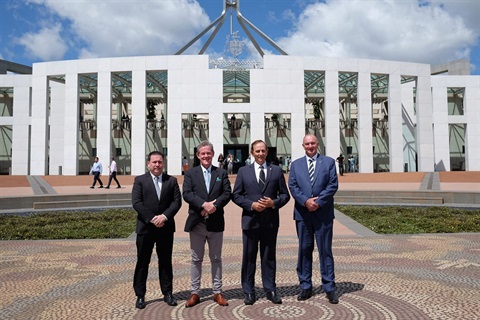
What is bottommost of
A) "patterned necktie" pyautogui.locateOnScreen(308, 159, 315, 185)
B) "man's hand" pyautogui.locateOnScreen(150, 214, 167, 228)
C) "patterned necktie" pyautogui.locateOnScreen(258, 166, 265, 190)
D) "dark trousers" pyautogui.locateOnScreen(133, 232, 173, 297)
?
"dark trousers" pyautogui.locateOnScreen(133, 232, 173, 297)

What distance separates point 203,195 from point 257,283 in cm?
152

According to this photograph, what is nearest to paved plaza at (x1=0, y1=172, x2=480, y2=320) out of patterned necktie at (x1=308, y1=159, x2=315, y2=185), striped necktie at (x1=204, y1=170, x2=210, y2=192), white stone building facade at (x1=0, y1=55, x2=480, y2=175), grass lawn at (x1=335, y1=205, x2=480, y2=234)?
striped necktie at (x1=204, y1=170, x2=210, y2=192)

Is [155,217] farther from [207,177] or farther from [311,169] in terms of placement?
[311,169]

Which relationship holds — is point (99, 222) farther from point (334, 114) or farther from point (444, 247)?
point (334, 114)

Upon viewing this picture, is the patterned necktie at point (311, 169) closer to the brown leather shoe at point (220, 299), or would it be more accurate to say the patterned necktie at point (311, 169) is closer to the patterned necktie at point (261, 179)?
the patterned necktie at point (261, 179)

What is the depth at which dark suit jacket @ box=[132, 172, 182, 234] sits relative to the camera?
414cm

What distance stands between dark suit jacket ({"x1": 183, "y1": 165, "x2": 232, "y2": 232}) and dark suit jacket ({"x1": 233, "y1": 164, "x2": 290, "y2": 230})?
17 centimetres

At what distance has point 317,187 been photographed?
4.49 meters

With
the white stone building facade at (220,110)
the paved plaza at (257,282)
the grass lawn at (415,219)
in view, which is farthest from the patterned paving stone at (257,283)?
the white stone building facade at (220,110)

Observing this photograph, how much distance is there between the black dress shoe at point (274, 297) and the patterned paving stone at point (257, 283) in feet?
0.21

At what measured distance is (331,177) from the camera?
179 inches

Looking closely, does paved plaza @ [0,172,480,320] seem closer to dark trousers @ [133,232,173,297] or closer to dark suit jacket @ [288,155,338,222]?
dark trousers @ [133,232,173,297]

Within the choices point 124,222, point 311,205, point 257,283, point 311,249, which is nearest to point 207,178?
point 311,205

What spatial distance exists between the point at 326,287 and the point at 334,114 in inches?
1113
